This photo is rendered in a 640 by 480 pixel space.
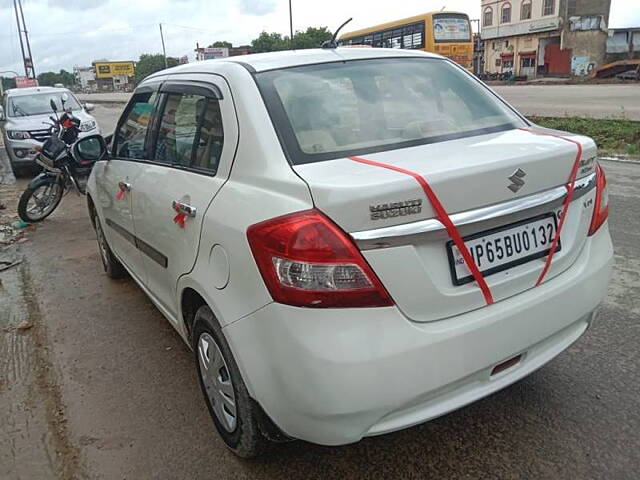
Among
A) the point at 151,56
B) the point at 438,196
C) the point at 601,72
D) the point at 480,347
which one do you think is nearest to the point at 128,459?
the point at 480,347

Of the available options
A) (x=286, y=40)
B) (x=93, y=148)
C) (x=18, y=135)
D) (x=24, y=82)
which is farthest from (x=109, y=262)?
(x=286, y=40)

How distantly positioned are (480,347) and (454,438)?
28.6 inches

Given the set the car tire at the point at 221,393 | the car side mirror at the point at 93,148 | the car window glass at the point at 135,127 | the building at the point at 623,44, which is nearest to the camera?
the car tire at the point at 221,393

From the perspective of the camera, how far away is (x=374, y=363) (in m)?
1.84

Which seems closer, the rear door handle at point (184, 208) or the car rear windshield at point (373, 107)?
the car rear windshield at point (373, 107)

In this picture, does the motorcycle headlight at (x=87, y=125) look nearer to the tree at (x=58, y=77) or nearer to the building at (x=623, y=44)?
the building at (x=623, y=44)

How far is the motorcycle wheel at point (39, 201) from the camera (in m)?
7.30

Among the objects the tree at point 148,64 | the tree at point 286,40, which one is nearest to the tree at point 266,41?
the tree at point 286,40

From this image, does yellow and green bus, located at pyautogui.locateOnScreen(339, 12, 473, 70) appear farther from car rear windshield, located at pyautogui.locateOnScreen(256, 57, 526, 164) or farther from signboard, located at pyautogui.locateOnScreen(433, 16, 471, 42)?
car rear windshield, located at pyautogui.locateOnScreen(256, 57, 526, 164)

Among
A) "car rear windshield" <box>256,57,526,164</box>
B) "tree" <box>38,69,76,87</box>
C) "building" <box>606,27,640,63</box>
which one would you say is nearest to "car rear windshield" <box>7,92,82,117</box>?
"car rear windshield" <box>256,57,526,164</box>

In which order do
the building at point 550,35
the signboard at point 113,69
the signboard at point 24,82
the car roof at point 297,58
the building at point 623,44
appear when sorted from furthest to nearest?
the signboard at point 113,69
the building at point 550,35
the building at point 623,44
the signboard at point 24,82
the car roof at point 297,58

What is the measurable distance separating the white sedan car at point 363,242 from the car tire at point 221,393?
0.04ft

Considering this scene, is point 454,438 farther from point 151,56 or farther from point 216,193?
point 151,56

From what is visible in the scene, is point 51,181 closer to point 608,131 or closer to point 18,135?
point 18,135
